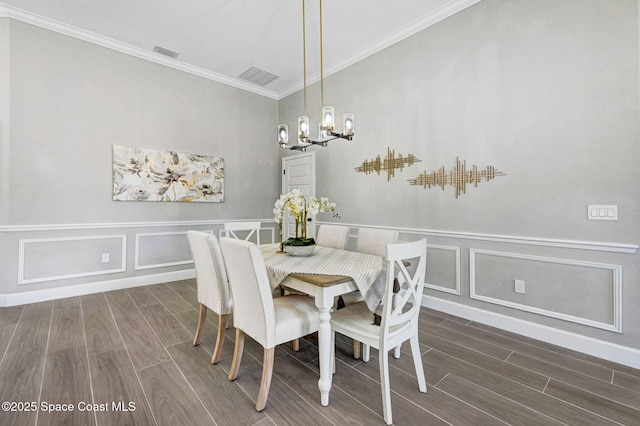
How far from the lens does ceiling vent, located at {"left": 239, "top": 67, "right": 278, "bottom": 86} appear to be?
4.46 meters

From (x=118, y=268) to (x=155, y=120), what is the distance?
6.84 feet

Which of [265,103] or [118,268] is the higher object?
[265,103]

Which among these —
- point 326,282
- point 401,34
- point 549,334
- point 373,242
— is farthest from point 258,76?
point 549,334

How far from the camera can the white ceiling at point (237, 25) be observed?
117 inches

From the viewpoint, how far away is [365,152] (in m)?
3.87

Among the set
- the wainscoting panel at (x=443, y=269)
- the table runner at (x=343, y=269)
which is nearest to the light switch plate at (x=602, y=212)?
the wainscoting panel at (x=443, y=269)

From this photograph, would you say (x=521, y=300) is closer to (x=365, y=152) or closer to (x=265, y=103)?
(x=365, y=152)

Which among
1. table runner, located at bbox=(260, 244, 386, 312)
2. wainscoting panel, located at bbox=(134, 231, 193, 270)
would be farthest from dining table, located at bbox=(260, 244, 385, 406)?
wainscoting panel, located at bbox=(134, 231, 193, 270)

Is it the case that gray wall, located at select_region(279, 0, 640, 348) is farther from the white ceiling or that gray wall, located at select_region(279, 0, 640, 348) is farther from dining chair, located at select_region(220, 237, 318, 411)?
dining chair, located at select_region(220, 237, 318, 411)

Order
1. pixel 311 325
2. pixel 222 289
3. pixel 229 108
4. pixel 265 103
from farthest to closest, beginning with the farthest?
pixel 265 103
pixel 229 108
pixel 222 289
pixel 311 325

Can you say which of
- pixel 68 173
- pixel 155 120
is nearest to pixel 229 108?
pixel 155 120

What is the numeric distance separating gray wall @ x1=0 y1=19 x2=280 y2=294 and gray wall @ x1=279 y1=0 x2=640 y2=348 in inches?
117

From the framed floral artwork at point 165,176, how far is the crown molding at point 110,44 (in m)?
1.27

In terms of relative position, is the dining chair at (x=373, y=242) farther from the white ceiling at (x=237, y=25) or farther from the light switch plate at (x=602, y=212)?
the white ceiling at (x=237, y=25)
